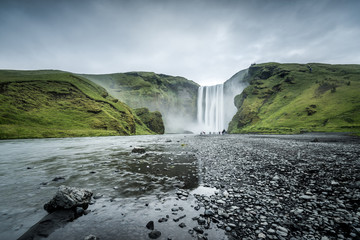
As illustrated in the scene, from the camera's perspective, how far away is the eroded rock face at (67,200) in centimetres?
543

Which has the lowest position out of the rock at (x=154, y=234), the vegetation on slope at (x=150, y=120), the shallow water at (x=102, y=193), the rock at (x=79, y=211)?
the shallow water at (x=102, y=193)

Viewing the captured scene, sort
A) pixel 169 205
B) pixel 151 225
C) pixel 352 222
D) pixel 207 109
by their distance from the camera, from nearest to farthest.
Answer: pixel 352 222 → pixel 151 225 → pixel 169 205 → pixel 207 109

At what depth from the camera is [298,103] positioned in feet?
315

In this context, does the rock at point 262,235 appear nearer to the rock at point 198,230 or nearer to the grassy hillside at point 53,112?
the rock at point 198,230

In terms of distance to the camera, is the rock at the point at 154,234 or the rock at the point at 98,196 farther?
the rock at the point at 98,196

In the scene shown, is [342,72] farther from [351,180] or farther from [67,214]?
[67,214]

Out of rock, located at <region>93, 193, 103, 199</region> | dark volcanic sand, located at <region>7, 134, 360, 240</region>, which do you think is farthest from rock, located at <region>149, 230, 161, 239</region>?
rock, located at <region>93, 193, 103, 199</region>

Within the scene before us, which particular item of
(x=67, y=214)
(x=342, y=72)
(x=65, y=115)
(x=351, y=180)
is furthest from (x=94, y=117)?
(x=342, y=72)

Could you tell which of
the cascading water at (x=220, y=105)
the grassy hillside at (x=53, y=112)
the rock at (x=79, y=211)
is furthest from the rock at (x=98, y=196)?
the cascading water at (x=220, y=105)

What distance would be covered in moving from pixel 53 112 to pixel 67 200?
328 feet

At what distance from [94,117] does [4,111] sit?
35.3 meters

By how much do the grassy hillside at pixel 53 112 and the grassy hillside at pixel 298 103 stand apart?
317 ft

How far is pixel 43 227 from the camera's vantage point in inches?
169

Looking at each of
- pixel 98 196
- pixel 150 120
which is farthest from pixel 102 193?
pixel 150 120
